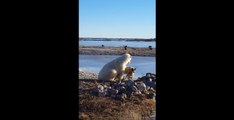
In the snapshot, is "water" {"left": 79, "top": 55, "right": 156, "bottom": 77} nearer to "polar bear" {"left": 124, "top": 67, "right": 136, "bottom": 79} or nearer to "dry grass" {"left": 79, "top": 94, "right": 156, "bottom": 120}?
"polar bear" {"left": 124, "top": 67, "right": 136, "bottom": 79}

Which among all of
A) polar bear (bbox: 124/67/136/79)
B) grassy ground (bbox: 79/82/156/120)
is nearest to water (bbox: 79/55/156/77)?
polar bear (bbox: 124/67/136/79)

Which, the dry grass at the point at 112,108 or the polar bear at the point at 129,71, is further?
the polar bear at the point at 129,71

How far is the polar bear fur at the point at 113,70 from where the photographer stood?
25.0ft

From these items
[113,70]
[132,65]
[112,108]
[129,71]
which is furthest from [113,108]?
[132,65]

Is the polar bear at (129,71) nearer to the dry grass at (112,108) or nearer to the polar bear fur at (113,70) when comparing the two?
the polar bear fur at (113,70)

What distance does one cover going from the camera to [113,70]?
786 cm

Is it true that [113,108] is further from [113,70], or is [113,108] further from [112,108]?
[113,70]

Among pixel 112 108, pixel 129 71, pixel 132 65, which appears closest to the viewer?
pixel 112 108

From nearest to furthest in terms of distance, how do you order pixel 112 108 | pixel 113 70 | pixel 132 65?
pixel 112 108
pixel 113 70
pixel 132 65

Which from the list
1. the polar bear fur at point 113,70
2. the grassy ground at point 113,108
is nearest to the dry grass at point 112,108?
the grassy ground at point 113,108

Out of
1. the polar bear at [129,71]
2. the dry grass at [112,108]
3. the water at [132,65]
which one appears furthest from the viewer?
the water at [132,65]
